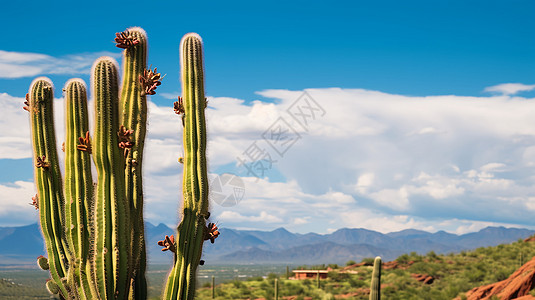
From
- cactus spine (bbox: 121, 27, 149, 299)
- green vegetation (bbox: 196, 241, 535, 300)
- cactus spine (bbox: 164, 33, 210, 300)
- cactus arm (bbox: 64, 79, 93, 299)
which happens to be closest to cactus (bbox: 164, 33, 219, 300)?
cactus spine (bbox: 164, 33, 210, 300)

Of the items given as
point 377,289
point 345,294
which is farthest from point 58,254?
point 345,294

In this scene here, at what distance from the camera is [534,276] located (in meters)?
23.7

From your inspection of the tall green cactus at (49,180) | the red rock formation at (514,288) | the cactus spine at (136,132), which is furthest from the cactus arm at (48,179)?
the red rock formation at (514,288)

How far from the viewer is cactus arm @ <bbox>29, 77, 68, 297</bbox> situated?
33.7ft

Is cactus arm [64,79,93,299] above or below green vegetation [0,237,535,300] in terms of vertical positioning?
above

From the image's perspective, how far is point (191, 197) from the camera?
978cm

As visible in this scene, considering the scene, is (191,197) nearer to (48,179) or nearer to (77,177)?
(77,177)

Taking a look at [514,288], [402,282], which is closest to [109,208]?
[514,288]

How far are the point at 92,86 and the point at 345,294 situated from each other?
25515 millimetres

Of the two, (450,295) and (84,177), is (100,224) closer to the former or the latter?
(84,177)

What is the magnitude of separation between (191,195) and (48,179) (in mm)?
2796

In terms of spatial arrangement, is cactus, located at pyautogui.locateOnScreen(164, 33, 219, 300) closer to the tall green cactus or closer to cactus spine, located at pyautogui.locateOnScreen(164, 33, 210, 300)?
cactus spine, located at pyautogui.locateOnScreen(164, 33, 210, 300)

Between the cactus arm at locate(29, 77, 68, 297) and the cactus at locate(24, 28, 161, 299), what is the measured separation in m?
0.02

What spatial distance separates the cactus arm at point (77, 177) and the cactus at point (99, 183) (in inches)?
0.6
